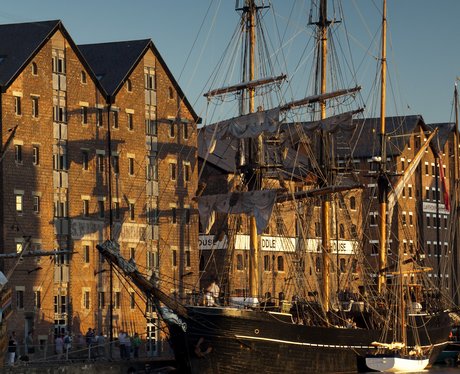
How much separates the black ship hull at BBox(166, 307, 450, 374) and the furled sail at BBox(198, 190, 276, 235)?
8440mm

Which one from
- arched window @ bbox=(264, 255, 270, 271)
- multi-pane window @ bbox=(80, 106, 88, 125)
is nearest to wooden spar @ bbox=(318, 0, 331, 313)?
multi-pane window @ bbox=(80, 106, 88, 125)

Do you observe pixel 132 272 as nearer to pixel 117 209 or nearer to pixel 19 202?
pixel 19 202

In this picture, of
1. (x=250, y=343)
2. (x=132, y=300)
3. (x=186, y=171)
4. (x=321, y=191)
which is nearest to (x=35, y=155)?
(x=132, y=300)

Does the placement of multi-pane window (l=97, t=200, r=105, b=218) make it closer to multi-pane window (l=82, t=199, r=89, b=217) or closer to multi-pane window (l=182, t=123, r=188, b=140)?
multi-pane window (l=82, t=199, r=89, b=217)

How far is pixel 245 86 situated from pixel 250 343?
823 inches

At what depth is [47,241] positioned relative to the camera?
95500mm

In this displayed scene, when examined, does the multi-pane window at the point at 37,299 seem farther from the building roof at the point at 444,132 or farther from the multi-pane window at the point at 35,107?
the building roof at the point at 444,132

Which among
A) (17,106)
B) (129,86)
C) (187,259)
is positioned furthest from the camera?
(187,259)

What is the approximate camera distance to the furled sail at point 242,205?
93.2m

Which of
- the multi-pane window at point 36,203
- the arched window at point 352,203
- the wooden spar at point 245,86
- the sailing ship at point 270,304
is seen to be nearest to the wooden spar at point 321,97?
the sailing ship at point 270,304

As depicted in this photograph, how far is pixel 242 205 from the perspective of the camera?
310ft

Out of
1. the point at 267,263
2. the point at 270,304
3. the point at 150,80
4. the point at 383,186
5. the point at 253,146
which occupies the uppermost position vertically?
the point at 150,80

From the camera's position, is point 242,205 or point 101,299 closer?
point 242,205

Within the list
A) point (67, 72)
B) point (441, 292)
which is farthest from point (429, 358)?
point (67, 72)
